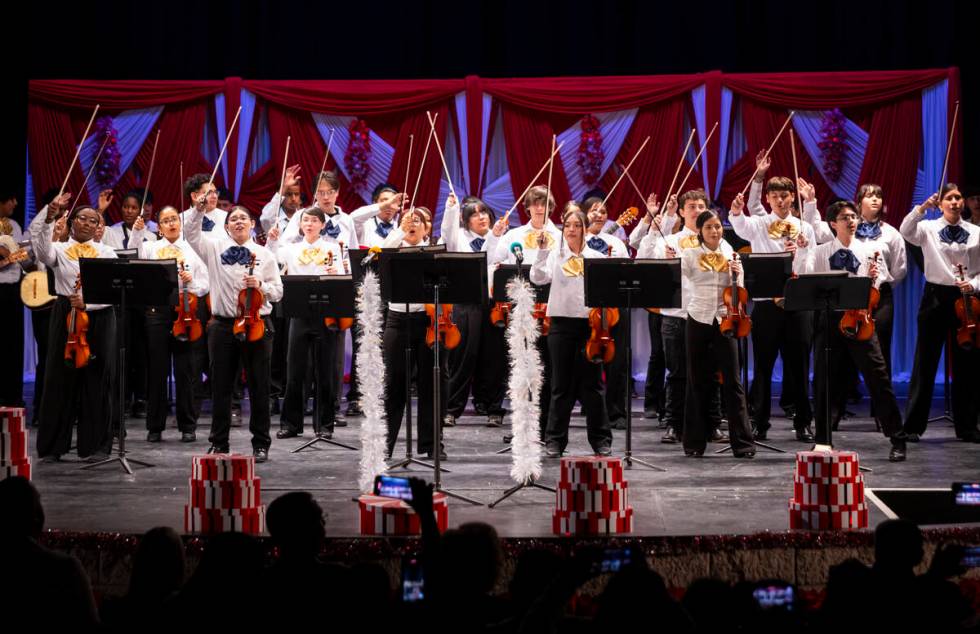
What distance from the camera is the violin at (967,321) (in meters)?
8.38

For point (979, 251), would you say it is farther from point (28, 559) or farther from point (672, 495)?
point (28, 559)

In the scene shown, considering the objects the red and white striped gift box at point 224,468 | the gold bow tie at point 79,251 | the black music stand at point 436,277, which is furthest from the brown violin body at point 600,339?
the gold bow tie at point 79,251

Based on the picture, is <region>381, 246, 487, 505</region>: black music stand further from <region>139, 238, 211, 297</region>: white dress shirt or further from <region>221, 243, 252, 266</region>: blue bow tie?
<region>139, 238, 211, 297</region>: white dress shirt

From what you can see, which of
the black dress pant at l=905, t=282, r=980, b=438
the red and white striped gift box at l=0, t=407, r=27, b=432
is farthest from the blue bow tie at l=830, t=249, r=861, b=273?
the red and white striped gift box at l=0, t=407, r=27, b=432

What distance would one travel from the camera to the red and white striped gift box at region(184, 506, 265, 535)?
5.36 m

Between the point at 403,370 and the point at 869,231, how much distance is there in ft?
12.0

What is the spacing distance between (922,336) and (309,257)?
15.5 ft

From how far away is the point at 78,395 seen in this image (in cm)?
780

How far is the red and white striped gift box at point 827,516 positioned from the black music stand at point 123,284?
4.12 meters

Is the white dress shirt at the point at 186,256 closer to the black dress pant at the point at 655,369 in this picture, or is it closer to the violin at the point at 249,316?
the violin at the point at 249,316

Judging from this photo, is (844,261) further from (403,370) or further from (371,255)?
(371,255)

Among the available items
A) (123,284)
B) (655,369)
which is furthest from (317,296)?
(655,369)

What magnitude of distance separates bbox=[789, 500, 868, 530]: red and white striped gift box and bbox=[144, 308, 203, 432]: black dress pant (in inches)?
199

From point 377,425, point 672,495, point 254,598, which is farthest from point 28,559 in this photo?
point 672,495
